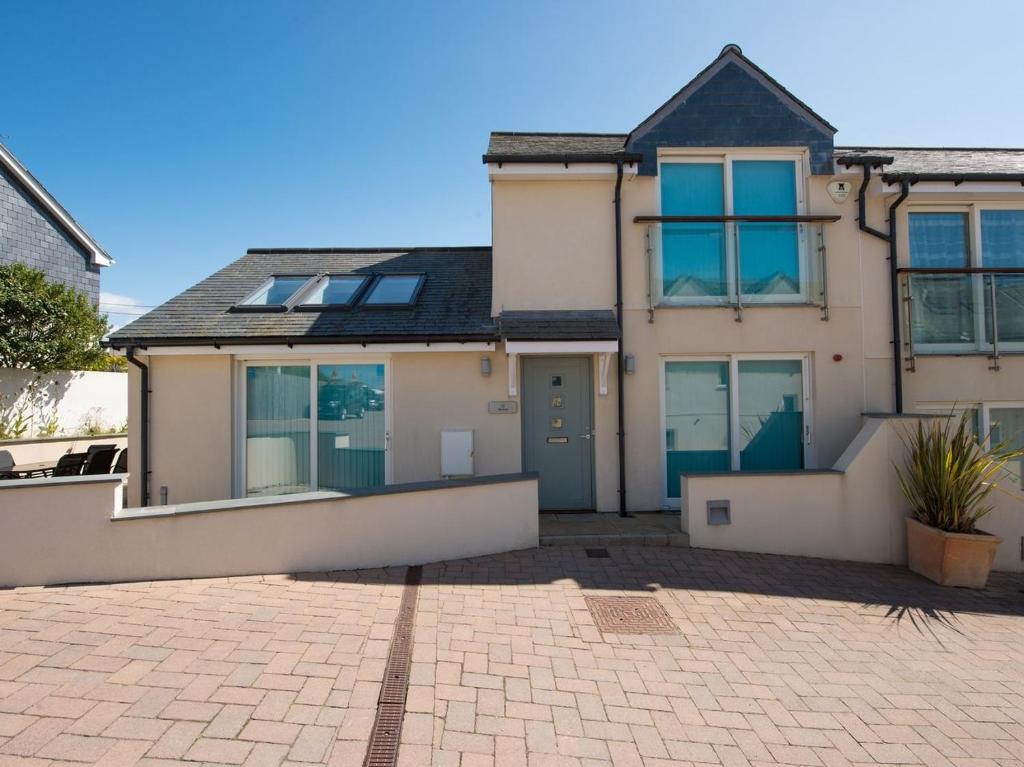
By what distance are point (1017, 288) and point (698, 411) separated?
18.6 feet

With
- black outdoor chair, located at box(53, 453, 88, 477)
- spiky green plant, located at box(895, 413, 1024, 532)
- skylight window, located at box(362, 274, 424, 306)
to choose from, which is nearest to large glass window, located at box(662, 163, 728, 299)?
spiky green plant, located at box(895, 413, 1024, 532)

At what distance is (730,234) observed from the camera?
314 inches

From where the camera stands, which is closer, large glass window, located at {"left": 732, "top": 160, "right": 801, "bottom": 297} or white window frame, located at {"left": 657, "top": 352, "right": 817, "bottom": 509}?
white window frame, located at {"left": 657, "top": 352, "right": 817, "bottom": 509}

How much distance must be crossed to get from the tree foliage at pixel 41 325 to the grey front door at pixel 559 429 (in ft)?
43.4

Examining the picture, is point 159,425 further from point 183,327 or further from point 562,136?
point 562,136

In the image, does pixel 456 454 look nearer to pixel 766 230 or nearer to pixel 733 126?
pixel 766 230

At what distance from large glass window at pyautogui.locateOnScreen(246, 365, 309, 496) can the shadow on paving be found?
2.85m

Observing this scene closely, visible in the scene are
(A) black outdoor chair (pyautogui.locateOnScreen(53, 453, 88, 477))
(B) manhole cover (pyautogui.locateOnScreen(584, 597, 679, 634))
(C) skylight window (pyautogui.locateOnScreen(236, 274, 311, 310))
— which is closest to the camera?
(B) manhole cover (pyautogui.locateOnScreen(584, 597, 679, 634))

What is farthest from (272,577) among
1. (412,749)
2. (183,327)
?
(183,327)

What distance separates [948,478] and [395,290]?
8409 mm

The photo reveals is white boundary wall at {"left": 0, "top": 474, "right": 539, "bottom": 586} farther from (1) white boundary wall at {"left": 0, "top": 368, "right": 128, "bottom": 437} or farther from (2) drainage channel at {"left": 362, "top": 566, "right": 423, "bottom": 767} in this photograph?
(1) white boundary wall at {"left": 0, "top": 368, "right": 128, "bottom": 437}

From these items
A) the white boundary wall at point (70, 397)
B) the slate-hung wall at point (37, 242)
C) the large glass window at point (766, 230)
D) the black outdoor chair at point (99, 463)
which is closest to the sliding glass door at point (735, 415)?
the large glass window at point (766, 230)

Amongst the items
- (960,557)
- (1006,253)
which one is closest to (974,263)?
(1006,253)

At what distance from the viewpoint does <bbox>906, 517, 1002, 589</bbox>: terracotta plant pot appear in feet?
18.9
